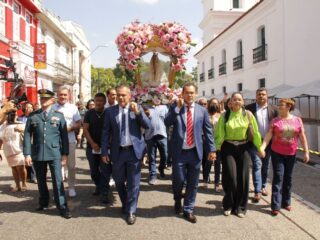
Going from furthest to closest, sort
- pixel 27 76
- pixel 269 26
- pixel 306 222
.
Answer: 1. pixel 27 76
2. pixel 269 26
3. pixel 306 222

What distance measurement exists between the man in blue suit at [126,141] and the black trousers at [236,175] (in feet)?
4.09

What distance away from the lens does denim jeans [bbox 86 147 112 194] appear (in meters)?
5.94

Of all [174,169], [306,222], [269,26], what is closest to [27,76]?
[269,26]

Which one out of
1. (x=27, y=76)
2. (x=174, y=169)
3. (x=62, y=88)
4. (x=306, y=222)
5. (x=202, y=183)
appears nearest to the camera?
(x=306, y=222)

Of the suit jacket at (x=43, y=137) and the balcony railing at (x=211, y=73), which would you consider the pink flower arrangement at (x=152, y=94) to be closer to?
the suit jacket at (x=43, y=137)

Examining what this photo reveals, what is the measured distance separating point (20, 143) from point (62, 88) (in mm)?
1685

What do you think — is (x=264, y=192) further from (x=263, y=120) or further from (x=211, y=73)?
(x=211, y=73)

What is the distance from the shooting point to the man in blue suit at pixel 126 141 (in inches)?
200

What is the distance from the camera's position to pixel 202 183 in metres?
7.32

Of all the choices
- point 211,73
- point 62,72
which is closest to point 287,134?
point 211,73

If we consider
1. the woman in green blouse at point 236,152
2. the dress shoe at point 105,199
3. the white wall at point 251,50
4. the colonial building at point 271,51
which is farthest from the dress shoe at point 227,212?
the white wall at point 251,50

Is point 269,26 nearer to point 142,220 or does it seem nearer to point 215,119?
point 215,119

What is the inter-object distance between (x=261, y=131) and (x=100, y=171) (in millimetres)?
2861

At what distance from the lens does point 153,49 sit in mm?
7305
